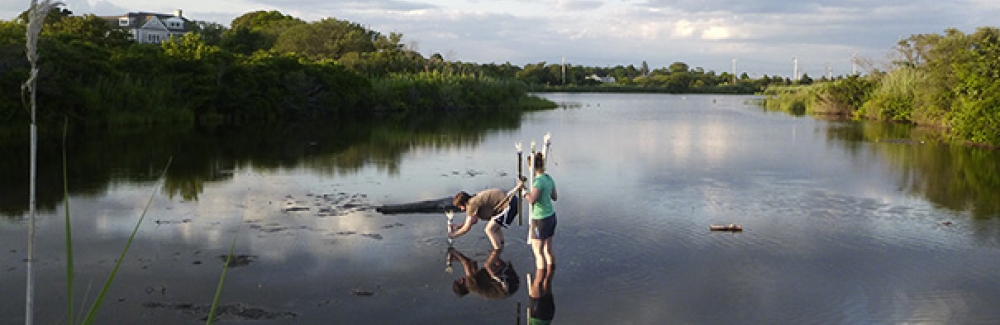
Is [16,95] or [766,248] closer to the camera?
[766,248]

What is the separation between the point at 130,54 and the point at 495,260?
30596 millimetres

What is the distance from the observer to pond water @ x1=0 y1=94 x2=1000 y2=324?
8219 mm

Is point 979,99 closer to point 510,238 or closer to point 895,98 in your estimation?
point 895,98

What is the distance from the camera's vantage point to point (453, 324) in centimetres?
760

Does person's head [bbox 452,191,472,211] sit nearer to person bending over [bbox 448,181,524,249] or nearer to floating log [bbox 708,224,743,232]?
person bending over [bbox 448,181,524,249]

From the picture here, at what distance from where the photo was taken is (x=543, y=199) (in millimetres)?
9125

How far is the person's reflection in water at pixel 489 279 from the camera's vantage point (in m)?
8.75

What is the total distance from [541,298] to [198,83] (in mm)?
33307

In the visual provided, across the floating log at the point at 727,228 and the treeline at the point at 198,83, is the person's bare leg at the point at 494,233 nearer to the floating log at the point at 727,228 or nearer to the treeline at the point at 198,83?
the floating log at the point at 727,228

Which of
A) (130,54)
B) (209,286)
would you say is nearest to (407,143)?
(130,54)

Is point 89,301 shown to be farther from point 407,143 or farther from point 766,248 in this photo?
point 407,143

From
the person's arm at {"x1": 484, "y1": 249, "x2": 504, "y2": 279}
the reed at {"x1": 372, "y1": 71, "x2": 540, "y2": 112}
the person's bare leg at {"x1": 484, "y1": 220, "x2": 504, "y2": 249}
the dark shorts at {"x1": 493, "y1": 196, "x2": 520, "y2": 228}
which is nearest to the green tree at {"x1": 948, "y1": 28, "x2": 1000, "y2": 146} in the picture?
the person's bare leg at {"x1": 484, "y1": 220, "x2": 504, "y2": 249}

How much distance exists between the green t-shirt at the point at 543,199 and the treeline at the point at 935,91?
76.7ft

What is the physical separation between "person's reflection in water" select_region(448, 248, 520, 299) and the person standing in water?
0.39 metres
